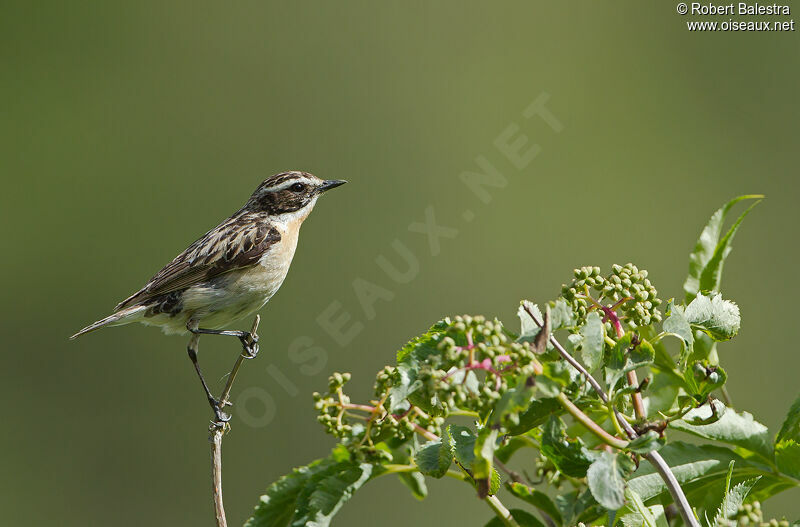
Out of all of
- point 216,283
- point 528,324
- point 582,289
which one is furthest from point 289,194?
point 528,324

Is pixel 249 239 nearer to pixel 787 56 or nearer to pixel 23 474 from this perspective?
pixel 23 474

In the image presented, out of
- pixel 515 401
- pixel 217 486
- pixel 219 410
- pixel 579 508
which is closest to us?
pixel 515 401

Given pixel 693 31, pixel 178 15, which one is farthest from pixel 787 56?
pixel 178 15

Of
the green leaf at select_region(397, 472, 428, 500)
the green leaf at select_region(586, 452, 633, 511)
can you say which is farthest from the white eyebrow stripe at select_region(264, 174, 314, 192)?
the green leaf at select_region(586, 452, 633, 511)

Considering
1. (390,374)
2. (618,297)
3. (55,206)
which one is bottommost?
(618,297)

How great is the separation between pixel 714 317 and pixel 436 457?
2.28 ft

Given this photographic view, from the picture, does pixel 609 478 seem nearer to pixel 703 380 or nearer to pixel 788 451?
pixel 703 380

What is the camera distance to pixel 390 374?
6.15ft

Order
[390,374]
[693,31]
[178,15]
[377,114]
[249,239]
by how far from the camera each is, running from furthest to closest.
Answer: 1. [178,15]
2. [377,114]
3. [693,31]
4. [249,239]
5. [390,374]

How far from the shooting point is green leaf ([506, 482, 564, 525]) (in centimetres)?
202

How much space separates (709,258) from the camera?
91.4 inches

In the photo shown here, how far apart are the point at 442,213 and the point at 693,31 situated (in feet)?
22.6

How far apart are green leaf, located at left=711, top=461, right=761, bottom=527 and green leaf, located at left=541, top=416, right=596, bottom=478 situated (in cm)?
28

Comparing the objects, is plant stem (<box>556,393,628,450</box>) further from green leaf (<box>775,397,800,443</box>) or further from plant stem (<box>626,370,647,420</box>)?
green leaf (<box>775,397,800,443</box>)
